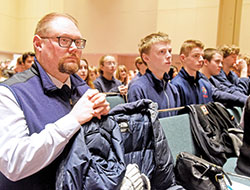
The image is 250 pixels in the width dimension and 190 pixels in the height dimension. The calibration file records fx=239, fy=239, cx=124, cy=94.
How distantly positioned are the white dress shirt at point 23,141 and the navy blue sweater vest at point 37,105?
0.05m

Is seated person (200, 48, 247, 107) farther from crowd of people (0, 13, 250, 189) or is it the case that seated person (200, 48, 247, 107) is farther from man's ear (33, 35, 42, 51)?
man's ear (33, 35, 42, 51)

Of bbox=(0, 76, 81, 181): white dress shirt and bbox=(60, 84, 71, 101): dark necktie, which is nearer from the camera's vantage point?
bbox=(0, 76, 81, 181): white dress shirt

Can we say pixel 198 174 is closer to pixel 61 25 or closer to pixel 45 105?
pixel 45 105

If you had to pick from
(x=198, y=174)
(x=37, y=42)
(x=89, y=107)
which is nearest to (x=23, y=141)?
(x=89, y=107)

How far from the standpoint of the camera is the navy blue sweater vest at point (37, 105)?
124 cm

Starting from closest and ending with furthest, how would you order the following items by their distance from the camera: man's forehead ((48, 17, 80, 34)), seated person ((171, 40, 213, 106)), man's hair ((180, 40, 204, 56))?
man's forehead ((48, 17, 80, 34)) < seated person ((171, 40, 213, 106)) < man's hair ((180, 40, 204, 56))

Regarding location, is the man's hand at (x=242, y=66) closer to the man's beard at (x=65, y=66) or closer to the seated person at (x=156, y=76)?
the seated person at (x=156, y=76)

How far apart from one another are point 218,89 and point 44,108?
325 centimetres

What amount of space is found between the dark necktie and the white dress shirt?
0.88 feet

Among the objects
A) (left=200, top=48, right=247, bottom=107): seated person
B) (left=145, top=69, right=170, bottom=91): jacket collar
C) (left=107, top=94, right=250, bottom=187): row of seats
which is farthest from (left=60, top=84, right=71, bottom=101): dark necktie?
(left=200, top=48, right=247, bottom=107): seated person

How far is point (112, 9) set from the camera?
34.9ft

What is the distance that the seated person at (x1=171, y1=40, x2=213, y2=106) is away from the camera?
10.1 ft

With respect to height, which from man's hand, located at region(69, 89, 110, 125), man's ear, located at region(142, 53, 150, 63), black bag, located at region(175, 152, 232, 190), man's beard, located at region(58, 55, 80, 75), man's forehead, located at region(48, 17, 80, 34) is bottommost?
black bag, located at region(175, 152, 232, 190)

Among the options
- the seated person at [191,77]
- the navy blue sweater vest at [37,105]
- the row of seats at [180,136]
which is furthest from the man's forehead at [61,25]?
the seated person at [191,77]
